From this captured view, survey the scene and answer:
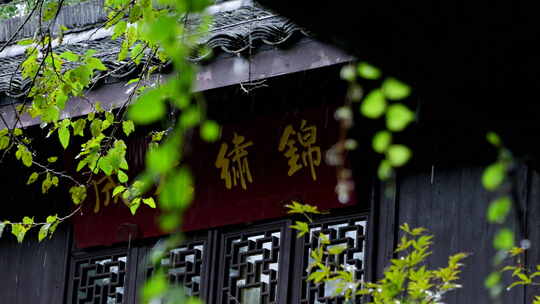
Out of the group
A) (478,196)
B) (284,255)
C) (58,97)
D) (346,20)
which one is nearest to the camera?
(346,20)

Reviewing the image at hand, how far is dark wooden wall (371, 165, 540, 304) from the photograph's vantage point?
228 inches

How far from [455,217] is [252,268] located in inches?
46.6

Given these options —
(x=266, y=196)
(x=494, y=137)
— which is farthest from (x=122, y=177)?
(x=494, y=137)

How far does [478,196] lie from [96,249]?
247cm

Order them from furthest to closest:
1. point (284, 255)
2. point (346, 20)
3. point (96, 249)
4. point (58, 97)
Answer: point (96, 249)
point (284, 255)
point (58, 97)
point (346, 20)

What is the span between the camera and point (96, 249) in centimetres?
737

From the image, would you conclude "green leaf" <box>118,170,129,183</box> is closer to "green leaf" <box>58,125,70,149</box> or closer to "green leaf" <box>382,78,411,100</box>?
"green leaf" <box>58,125,70,149</box>

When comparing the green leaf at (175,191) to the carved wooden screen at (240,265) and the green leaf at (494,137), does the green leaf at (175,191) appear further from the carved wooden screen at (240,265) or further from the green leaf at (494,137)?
the carved wooden screen at (240,265)

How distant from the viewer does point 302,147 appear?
659 cm

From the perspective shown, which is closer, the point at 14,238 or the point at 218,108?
the point at 218,108

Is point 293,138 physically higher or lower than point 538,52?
higher

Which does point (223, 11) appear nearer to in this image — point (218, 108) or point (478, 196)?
point (218, 108)

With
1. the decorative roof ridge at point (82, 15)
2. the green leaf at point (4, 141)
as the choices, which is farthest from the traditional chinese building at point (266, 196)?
the green leaf at point (4, 141)

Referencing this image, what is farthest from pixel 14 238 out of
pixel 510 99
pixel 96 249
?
pixel 510 99
